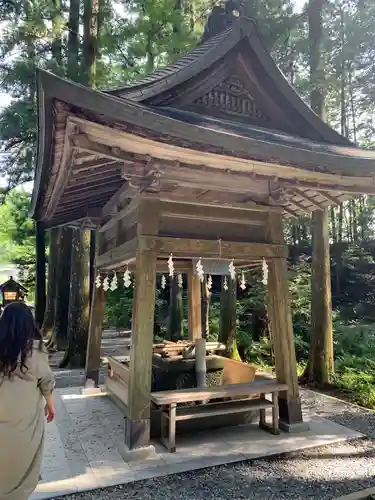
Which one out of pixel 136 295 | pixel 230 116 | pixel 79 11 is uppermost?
pixel 79 11

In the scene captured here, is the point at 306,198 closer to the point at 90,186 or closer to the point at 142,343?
the point at 90,186

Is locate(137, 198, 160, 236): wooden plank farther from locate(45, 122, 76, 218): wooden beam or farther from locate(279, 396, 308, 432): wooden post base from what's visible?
locate(279, 396, 308, 432): wooden post base

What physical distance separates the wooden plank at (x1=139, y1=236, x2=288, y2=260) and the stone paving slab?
7.28 feet

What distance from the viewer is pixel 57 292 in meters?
12.0

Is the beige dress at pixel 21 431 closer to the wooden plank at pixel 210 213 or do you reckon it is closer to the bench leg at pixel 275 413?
the wooden plank at pixel 210 213

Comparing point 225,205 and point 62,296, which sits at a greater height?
point 225,205

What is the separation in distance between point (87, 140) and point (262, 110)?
3.07 metres

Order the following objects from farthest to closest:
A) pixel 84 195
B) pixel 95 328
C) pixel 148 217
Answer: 1. pixel 95 328
2. pixel 84 195
3. pixel 148 217

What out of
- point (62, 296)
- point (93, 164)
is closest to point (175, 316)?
point (62, 296)

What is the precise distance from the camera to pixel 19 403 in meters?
2.55

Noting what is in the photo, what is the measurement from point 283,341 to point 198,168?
245cm

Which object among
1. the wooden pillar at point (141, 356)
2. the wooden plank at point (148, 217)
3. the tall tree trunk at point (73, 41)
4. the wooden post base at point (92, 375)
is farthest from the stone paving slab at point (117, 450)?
the tall tree trunk at point (73, 41)

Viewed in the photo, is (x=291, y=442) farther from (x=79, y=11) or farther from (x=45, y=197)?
(x=79, y=11)

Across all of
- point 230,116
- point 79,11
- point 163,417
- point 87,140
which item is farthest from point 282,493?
point 79,11
